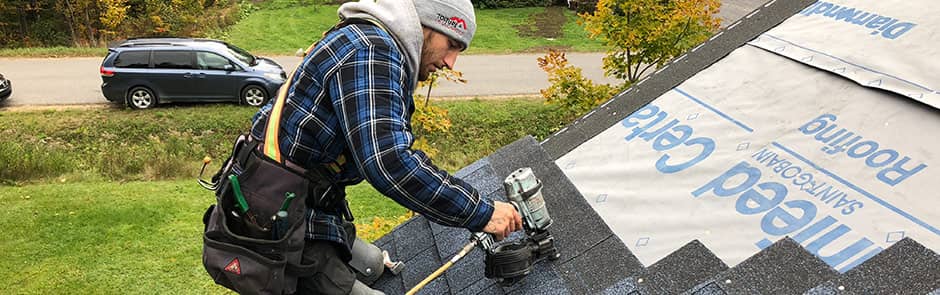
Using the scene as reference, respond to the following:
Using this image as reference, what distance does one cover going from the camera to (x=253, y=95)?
1536 centimetres

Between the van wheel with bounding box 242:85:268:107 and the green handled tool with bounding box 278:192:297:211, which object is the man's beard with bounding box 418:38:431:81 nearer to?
the green handled tool with bounding box 278:192:297:211

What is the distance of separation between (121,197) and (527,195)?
674 cm

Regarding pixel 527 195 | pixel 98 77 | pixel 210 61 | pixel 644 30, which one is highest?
pixel 527 195

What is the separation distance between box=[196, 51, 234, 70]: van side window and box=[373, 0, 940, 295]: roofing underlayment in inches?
498

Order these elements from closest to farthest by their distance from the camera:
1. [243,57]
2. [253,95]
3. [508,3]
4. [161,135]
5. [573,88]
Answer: [573,88] → [161,135] → [253,95] → [243,57] → [508,3]

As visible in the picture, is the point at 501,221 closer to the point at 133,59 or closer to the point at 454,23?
the point at 454,23

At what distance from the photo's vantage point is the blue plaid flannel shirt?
2.11 m

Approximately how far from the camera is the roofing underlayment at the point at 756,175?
2.36 m

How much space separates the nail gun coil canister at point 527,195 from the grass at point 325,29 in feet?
65.5

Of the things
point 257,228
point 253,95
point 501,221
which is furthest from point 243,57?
point 501,221

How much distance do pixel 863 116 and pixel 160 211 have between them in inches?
270

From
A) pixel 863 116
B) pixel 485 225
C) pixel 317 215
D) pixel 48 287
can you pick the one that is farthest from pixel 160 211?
pixel 863 116

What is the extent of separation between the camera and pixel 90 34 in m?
22.7

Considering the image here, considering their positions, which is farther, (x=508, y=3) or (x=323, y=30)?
(x=508, y=3)
